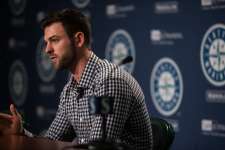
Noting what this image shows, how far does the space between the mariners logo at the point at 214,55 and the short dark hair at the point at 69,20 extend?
1.29 meters

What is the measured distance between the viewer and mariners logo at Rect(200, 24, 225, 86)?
11.5 ft

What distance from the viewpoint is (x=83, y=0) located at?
480 centimetres

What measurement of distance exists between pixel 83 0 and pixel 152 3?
2.95 ft

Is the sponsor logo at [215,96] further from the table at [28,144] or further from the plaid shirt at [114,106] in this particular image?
the table at [28,144]

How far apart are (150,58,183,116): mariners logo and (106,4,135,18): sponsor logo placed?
0.56 metres

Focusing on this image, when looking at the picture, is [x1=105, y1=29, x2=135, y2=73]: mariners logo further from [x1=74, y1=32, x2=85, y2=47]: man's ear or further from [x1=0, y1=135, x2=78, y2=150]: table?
[x1=0, y1=135, x2=78, y2=150]: table

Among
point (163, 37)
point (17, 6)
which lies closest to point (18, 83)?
point (17, 6)

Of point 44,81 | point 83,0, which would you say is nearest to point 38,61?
point 44,81

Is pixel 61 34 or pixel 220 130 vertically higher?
pixel 61 34

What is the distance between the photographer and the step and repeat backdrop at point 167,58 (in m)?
3.55

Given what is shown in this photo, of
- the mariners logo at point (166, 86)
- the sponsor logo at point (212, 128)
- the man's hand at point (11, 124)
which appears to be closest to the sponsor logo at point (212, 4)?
the mariners logo at point (166, 86)

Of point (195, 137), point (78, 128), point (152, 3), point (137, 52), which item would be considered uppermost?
point (152, 3)

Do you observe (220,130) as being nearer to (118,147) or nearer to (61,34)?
(61,34)

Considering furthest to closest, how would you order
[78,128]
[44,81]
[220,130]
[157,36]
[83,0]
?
[44,81], [83,0], [157,36], [220,130], [78,128]
